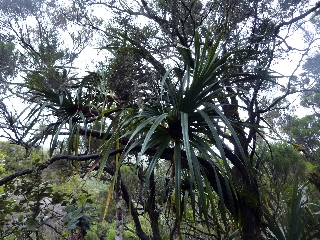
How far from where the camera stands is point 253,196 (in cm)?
187

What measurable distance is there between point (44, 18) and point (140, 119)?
10.9ft

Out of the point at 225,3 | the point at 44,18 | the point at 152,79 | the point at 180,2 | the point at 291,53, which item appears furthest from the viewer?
the point at 44,18

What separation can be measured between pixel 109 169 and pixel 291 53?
78.1 inches

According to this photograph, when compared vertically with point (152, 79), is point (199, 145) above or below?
below

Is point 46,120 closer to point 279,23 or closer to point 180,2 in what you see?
point 180,2

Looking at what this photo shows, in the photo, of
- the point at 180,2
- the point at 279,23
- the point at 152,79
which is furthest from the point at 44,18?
the point at 279,23

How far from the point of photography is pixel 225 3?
2291mm

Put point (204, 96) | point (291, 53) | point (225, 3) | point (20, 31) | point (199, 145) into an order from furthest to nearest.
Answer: point (20, 31) → point (291, 53) → point (225, 3) → point (204, 96) → point (199, 145)

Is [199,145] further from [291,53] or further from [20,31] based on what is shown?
[20,31]

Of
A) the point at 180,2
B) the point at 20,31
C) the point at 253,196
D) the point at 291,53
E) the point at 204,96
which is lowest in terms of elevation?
the point at 253,196

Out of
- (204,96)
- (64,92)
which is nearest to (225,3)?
(204,96)

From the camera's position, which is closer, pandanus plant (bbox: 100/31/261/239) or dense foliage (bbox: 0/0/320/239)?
pandanus plant (bbox: 100/31/261/239)

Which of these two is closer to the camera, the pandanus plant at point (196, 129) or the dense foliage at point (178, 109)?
the pandanus plant at point (196, 129)

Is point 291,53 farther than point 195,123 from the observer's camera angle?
Yes
